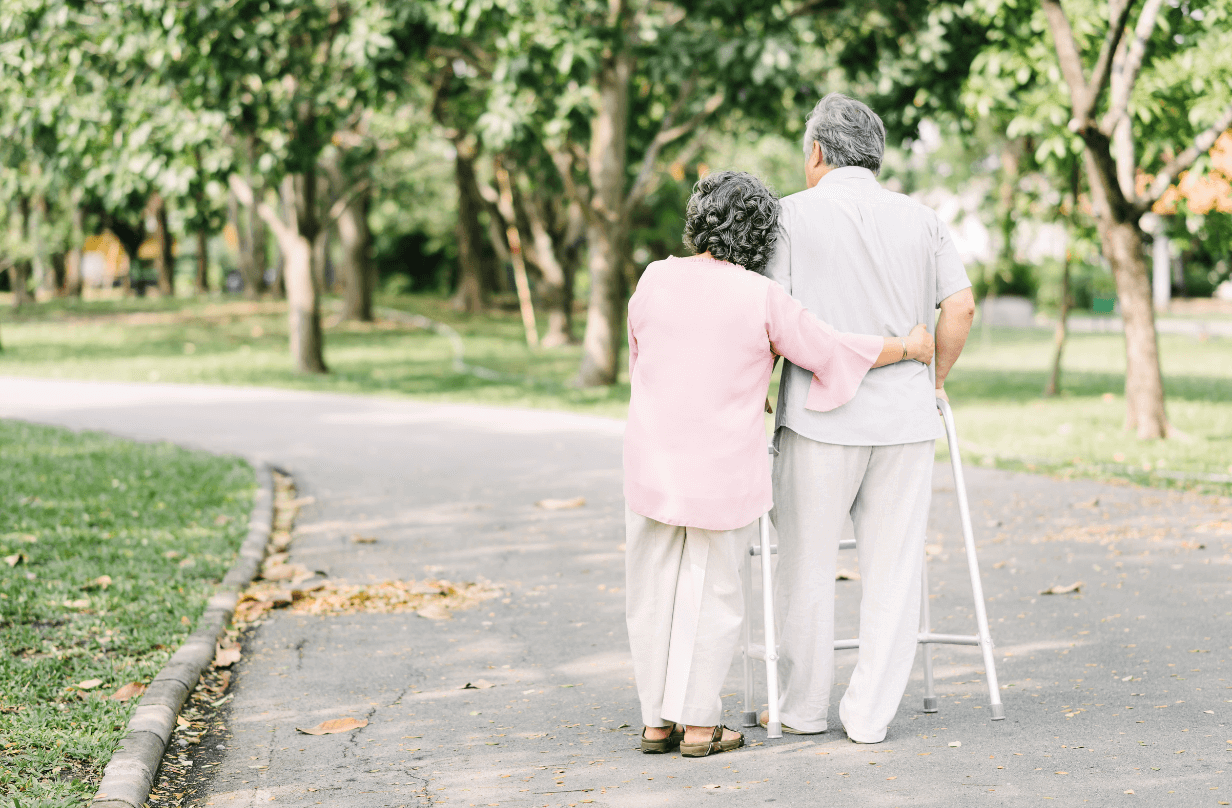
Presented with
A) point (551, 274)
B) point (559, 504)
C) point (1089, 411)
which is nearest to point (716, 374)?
point (559, 504)

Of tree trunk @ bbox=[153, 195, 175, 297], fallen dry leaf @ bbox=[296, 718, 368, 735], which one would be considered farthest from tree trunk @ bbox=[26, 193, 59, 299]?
fallen dry leaf @ bbox=[296, 718, 368, 735]

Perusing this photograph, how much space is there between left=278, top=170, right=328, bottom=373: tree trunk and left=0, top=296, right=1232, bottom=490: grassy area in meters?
0.60

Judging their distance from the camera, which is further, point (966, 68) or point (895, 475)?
point (966, 68)

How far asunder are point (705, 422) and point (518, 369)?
1731cm

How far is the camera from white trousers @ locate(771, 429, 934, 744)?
164 inches

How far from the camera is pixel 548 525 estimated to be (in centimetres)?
829

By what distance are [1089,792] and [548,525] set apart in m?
4.98

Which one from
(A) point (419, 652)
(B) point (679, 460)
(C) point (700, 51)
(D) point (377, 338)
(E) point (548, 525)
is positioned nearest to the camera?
(B) point (679, 460)

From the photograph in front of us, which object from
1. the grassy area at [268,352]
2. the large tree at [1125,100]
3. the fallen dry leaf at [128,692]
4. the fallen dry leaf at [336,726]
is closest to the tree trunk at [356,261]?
the grassy area at [268,352]

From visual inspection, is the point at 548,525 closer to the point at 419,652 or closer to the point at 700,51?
the point at 419,652

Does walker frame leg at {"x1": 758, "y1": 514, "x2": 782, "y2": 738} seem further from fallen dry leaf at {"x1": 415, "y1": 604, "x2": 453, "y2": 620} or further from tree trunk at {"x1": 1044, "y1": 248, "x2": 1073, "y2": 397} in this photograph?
tree trunk at {"x1": 1044, "y1": 248, "x2": 1073, "y2": 397}

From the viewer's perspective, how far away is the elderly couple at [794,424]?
4.03 meters

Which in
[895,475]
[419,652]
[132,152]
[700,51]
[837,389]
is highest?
[700,51]

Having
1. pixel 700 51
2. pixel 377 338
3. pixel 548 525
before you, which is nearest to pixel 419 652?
pixel 548 525
